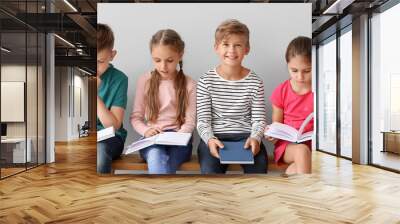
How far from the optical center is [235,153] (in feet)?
18.4

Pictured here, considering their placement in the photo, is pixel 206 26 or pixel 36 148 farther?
pixel 36 148

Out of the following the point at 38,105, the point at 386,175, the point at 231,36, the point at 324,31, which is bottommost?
the point at 386,175

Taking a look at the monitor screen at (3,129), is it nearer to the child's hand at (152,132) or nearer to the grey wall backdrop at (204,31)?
the grey wall backdrop at (204,31)

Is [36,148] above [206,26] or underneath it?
underneath

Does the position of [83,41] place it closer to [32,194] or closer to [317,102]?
[317,102]

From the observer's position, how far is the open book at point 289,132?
5773 mm

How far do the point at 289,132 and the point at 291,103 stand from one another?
0.40 m

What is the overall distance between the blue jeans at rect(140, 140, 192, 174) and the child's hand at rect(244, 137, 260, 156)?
2.48 feet

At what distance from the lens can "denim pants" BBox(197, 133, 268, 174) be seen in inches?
221

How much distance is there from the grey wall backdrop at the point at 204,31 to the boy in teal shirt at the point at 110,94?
8 cm

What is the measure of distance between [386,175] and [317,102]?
4.48 m

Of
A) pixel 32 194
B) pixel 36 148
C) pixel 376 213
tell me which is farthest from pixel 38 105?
pixel 376 213

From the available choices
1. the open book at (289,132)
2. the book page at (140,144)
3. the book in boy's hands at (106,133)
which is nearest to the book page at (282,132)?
the open book at (289,132)

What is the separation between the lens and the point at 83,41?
11852 mm
